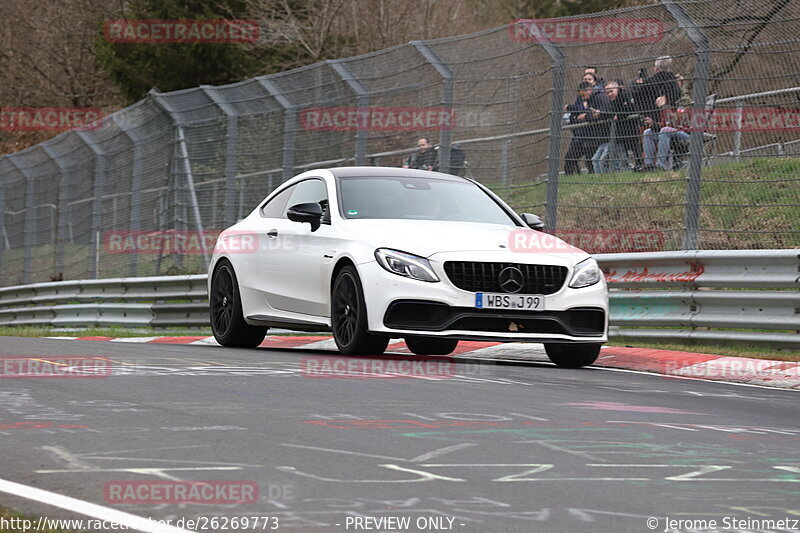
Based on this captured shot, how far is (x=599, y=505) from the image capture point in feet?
16.2

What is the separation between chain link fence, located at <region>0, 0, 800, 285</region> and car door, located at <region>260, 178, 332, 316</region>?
→ 2.93 m

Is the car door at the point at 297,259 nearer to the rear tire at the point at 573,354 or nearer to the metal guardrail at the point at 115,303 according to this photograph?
the rear tire at the point at 573,354

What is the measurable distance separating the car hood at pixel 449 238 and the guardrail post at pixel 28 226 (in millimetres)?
17837

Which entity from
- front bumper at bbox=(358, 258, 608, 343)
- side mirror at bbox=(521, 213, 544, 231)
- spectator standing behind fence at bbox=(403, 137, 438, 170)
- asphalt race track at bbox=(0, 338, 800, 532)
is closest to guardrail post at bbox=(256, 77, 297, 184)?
spectator standing behind fence at bbox=(403, 137, 438, 170)

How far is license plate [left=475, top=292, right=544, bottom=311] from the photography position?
10539 millimetres

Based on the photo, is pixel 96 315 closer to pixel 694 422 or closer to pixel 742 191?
pixel 742 191

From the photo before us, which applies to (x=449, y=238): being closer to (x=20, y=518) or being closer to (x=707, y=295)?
(x=707, y=295)

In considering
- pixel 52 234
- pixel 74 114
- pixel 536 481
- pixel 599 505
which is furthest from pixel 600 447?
pixel 74 114

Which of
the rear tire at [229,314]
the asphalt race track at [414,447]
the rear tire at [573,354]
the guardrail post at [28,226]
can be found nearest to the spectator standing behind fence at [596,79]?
the rear tire at [573,354]

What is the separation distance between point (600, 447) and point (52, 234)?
856 inches

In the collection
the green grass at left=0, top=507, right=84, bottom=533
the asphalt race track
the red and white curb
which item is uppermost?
the red and white curb

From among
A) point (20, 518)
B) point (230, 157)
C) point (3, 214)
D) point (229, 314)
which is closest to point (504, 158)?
point (229, 314)

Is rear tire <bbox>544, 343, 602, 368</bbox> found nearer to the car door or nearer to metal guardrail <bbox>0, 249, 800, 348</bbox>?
metal guardrail <bbox>0, 249, 800, 348</bbox>

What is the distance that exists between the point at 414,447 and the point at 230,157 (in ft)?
46.1
